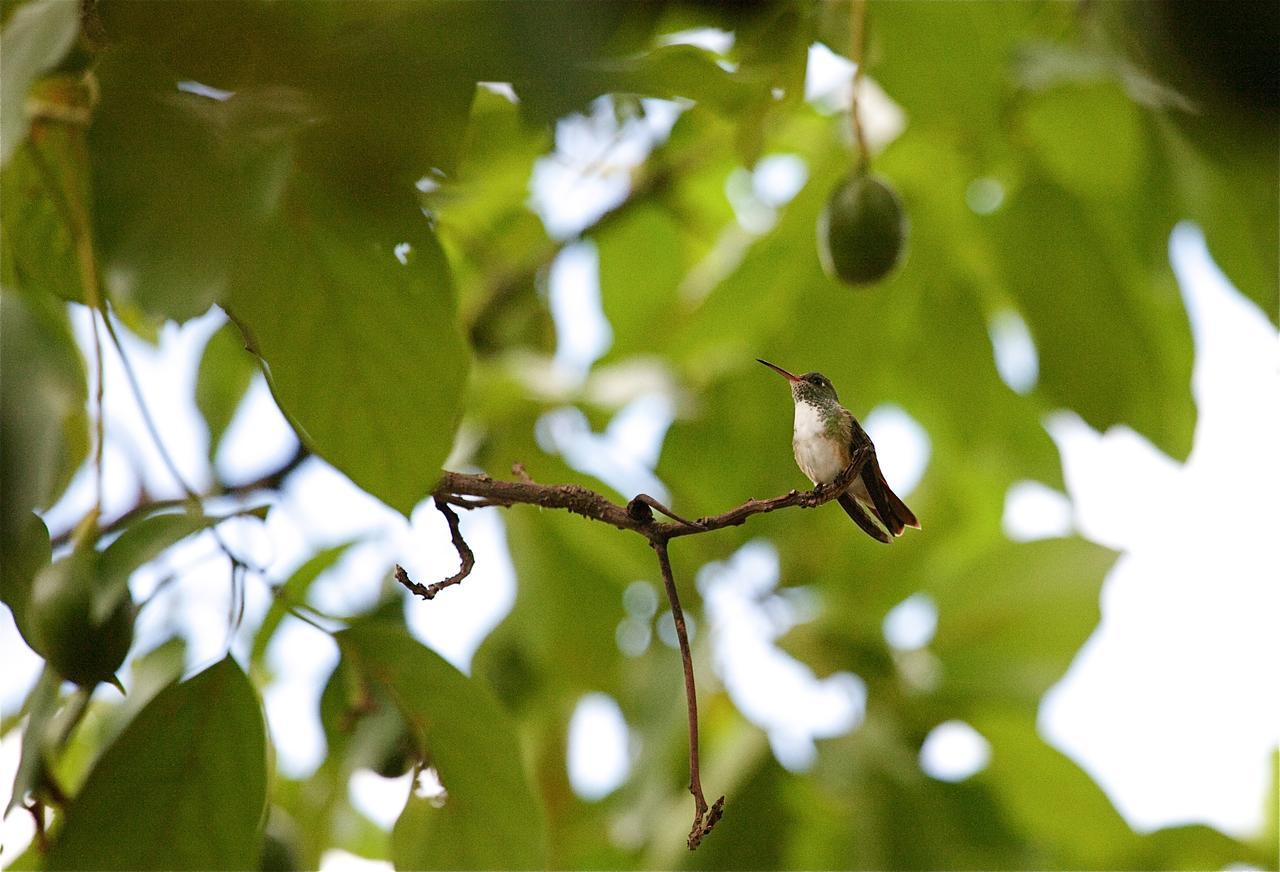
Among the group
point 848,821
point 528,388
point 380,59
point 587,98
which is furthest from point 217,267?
point 848,821

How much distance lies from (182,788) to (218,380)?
94 cm

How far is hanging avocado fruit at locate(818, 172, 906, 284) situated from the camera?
1339 mm

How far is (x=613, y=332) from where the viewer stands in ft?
7.40

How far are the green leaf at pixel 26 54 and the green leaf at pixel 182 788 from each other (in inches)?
21.2

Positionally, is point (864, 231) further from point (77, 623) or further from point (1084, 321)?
point (77, 623)

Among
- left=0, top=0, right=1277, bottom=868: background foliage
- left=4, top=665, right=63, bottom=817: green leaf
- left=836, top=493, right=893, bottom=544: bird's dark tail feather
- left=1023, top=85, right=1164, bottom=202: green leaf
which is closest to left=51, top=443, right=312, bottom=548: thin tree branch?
left=0, top=0, right=1277, bottom=868: background foliage

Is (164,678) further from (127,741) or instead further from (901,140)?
(901,140)

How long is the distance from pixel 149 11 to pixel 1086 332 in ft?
4.21

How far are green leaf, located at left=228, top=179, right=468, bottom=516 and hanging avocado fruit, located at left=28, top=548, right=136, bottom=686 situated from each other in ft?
0.84

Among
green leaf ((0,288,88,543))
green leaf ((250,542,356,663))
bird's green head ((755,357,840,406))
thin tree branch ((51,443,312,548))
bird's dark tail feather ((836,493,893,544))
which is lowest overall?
green leaf ((250,542,356,663))

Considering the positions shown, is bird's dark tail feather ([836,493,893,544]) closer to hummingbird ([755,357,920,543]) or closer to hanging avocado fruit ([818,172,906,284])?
hummingbird ([755,357,920,543])

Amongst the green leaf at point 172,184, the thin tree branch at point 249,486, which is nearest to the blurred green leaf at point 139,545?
the thin tree branch at point 249,486

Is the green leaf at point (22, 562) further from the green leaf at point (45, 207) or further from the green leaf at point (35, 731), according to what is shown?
the green leaf at point (45, 207)

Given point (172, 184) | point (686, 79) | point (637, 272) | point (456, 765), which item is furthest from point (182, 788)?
point (637, 272)
